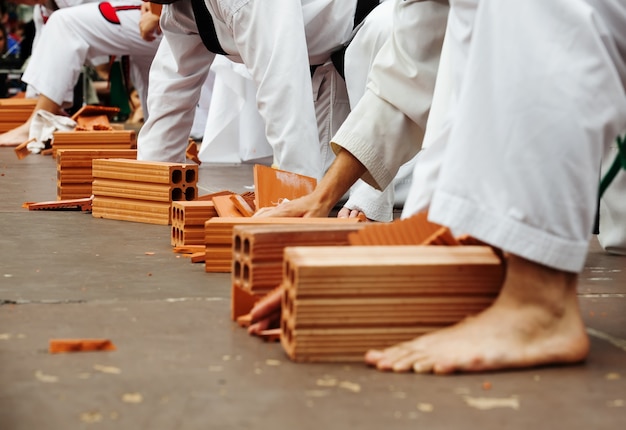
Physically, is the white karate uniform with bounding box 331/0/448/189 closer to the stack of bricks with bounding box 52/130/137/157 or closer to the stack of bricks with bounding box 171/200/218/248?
the stack of bricks with bounding box 171/200/218/248

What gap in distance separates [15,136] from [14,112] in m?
0.67

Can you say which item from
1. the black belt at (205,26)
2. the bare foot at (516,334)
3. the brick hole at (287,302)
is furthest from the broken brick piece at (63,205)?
the bare foot at (516,334)

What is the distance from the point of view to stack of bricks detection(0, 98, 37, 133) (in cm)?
730

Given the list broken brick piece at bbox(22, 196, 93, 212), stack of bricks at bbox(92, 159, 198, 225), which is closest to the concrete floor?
stack of bricks at bbox(92, 159, 198, 225)

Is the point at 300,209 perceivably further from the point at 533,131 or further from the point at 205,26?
the point at 205,26

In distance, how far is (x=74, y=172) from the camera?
147 inches

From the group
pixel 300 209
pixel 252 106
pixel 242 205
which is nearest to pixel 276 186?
pixel 242 205

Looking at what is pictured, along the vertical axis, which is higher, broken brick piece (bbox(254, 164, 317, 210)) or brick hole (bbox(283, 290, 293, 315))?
brick hole (bbox(283, 290, 293, 315))

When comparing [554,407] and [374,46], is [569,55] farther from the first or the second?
[374,46]

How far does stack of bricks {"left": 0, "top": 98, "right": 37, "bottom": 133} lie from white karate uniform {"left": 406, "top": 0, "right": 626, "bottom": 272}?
20.3ft

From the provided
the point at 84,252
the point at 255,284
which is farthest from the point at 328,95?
the point at 255,284

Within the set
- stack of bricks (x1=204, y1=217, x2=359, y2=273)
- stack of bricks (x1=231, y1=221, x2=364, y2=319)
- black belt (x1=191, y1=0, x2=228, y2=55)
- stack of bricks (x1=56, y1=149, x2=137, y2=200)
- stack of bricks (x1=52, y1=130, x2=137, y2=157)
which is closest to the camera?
stack of bricks (x1=231, y1=221, x2=364, y2=319)

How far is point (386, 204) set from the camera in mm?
3271

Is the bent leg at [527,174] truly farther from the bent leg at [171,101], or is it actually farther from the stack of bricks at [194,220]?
the bent leg at [171,101]
